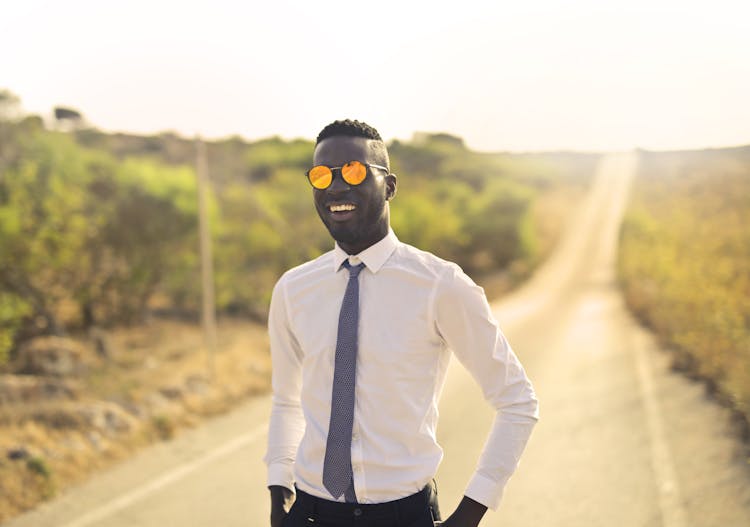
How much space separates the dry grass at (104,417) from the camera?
5.69m

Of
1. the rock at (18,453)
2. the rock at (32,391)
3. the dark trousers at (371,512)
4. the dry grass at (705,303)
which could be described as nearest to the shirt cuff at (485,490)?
the dark trousers at (371,512)

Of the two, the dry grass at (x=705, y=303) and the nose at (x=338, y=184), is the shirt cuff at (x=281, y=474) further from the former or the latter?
the dry grass at (x=705, y=303)

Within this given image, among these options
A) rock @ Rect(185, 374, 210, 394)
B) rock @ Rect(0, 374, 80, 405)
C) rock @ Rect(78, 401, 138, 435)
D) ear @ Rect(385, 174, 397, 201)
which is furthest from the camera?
rock @ Rect(0, 374, 80, 405)

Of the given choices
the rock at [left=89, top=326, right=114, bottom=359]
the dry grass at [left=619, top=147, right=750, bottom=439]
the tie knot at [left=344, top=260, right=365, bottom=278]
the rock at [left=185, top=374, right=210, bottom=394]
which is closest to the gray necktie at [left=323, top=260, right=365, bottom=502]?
the tie knot at [left=344, top=260, right=365, bottom=278]

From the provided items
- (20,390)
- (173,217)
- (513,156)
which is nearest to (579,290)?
(173,217)

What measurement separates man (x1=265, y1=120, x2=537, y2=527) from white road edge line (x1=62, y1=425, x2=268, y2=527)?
3727 millimetres

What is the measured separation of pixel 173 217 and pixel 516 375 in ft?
58.5

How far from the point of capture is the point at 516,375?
1943 millimetres

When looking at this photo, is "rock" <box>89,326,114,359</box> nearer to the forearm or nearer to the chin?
the forearm

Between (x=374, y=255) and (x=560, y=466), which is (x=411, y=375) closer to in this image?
(x=374, y=255)

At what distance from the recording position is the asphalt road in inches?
203

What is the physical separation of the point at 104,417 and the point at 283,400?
18.4 feet

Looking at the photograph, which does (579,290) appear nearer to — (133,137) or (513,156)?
(513,156)

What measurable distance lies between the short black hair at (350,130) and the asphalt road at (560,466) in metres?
3.75
